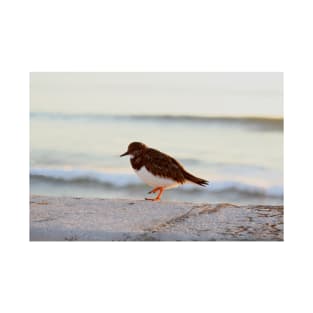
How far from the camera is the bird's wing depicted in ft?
12.7

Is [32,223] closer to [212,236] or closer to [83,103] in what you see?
[83,103]

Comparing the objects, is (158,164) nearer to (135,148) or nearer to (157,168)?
(157,168)

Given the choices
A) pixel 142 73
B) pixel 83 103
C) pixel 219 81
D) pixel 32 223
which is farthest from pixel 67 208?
pixel 219 81

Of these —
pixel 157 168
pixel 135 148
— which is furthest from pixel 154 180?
pixel 135 148

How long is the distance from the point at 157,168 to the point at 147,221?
32 cm

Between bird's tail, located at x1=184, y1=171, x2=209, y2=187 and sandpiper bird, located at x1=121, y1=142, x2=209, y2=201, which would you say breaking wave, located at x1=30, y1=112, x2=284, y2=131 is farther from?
bird's tail, located at x1=184, y1=171, x2=209, y2=187

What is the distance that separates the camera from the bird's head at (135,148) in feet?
12.8

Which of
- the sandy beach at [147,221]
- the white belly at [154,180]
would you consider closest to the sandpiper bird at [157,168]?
the white belly at [154,180]

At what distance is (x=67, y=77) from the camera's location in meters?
3.91

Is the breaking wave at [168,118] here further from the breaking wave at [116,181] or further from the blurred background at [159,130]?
the breaking wave at [116,181]

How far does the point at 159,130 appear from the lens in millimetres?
3932

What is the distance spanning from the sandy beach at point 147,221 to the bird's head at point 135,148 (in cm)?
28

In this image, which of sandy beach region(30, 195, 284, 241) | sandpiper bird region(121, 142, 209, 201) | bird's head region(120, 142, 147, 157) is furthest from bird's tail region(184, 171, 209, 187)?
bird's head region(120, 142, 147, 157)

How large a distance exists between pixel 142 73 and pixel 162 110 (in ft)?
0.82
